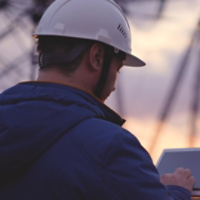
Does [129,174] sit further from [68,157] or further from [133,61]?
[133,61]

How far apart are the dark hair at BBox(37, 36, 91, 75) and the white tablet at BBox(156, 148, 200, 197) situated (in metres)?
0.74

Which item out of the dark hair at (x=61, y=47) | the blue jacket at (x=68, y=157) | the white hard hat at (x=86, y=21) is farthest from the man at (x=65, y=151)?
the white hard hat at (x=86, y=21)

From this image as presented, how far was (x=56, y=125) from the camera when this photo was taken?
46.8 inches

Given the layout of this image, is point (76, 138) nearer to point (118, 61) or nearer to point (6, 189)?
point (6, 189)

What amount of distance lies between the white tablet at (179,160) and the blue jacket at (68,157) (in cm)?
61

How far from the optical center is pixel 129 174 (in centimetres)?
117

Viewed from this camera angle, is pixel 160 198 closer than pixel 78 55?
Yes

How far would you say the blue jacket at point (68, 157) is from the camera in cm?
115

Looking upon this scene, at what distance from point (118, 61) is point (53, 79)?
1.45 feet

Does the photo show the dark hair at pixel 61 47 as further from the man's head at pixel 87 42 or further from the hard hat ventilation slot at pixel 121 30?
the hard hat ventilation slot at pixel 121 30

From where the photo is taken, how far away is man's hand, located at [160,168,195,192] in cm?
155

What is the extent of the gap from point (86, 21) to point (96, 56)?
0.98 ft

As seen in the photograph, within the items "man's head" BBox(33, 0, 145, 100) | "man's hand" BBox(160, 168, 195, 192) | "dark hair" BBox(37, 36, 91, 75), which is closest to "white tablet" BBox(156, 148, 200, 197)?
"man's hand" BBox(160, 168, 195, 192)

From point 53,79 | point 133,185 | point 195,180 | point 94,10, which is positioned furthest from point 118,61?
point 133,185
